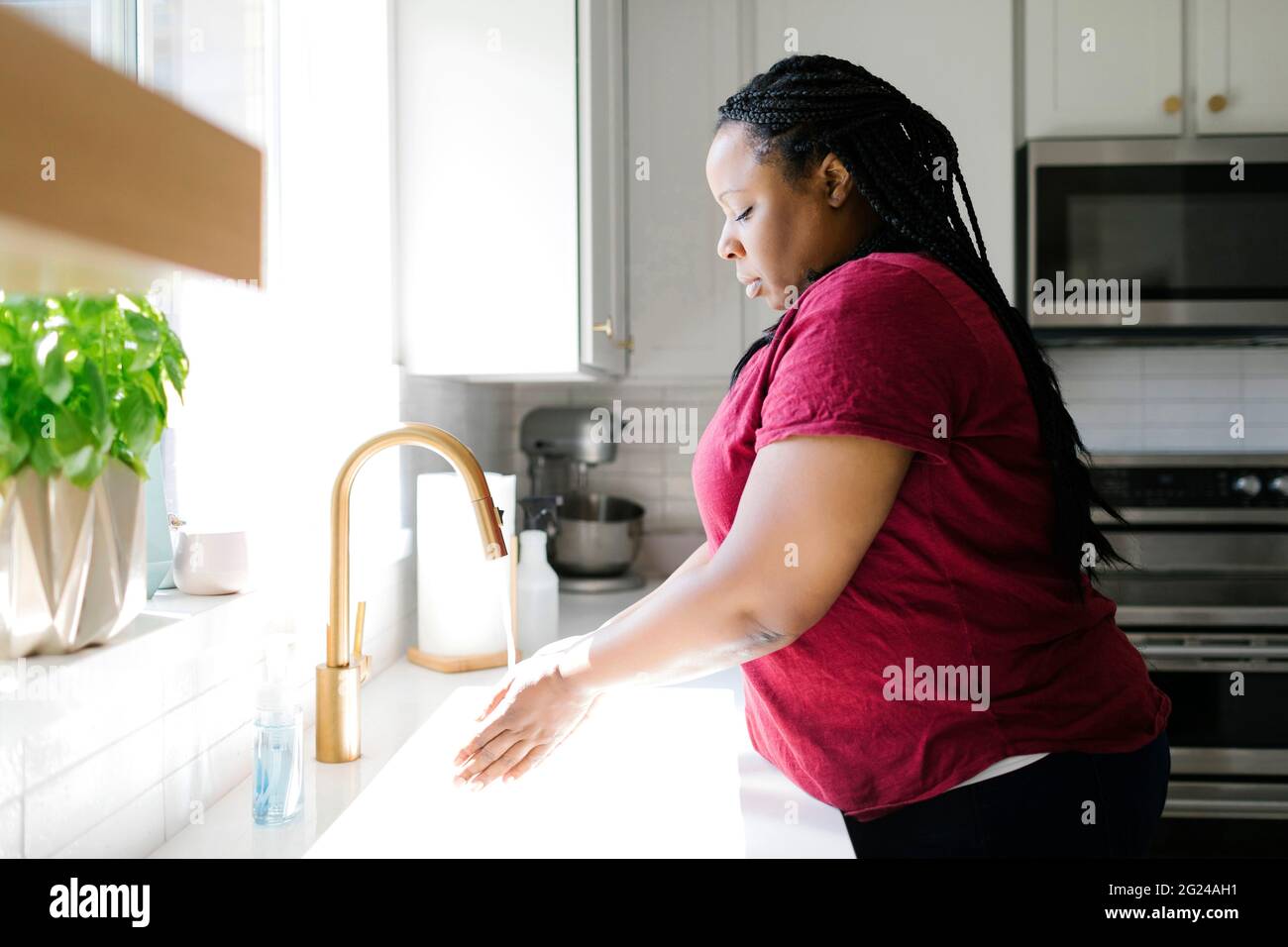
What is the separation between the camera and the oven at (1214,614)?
201 centimetres

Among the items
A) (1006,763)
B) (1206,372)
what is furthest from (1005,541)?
(1206,372)

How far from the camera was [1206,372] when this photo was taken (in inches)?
100

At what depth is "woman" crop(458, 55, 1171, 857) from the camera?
29.2 inches

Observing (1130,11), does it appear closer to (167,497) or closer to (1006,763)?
(1006,763)

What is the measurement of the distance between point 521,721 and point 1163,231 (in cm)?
195

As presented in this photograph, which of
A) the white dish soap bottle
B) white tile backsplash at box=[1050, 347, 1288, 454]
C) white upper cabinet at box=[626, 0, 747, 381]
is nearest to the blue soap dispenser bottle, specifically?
the white dish soap bottle

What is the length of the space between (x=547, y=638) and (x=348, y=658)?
68cm

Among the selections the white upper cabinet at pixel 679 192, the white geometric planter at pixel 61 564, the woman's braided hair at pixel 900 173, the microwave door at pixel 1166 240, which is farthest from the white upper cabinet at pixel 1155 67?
the white geometric planter at pixel 61 564

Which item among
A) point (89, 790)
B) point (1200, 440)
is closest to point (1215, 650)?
point (1200, 440)

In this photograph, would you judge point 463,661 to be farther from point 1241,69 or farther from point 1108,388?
point 1241,69

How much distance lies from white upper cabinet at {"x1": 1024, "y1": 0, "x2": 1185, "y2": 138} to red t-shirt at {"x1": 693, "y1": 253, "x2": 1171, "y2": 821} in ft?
5.54

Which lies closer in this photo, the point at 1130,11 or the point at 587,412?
the point at 1130,11

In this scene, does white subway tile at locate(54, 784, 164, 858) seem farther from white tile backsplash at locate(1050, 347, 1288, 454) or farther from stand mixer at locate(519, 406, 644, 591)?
white tile backsplash at locate(1050, 347, 1288, 454)
